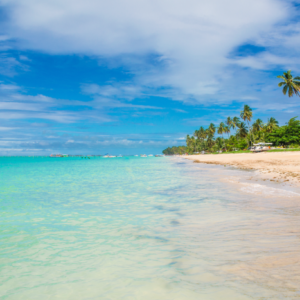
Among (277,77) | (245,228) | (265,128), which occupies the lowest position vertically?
(245,228)

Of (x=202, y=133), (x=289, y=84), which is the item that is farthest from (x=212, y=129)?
(x=289, y=84)

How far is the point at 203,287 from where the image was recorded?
10.8 feet

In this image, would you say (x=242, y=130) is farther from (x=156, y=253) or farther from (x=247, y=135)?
(x=156, y=253)

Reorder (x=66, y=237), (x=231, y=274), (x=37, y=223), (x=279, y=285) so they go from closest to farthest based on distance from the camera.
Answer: (x=279, y=285) < (x=231, y=274) < (x=66, y=237) < (x=37, y=223)

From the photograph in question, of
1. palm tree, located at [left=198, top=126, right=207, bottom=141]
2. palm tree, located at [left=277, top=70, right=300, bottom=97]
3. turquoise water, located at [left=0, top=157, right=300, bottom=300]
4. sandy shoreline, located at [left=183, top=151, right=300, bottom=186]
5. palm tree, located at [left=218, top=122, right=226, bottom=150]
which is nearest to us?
turquoise water, located at [left=0, top=157, right=300, bottom=300]

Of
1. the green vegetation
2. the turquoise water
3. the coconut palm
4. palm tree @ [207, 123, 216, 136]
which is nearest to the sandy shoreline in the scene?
the turquoise water

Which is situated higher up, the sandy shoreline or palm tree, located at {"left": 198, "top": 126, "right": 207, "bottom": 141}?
palm tree, located at {"left": 198, "top": 126, "right": 207, "bottom": 141}

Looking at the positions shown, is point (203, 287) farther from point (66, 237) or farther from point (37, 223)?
point (37, 223)

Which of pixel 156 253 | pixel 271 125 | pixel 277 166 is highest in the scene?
pixel 271 125

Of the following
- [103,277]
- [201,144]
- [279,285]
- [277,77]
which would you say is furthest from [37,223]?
[201,144]

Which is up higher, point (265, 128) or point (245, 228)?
point (265, 128)

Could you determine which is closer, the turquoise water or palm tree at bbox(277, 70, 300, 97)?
the turquoise water

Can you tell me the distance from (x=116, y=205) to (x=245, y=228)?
17.9 feet

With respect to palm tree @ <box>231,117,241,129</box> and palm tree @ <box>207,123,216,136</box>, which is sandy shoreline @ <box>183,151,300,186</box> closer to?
palm tree @ <box>231,117,241,129</box>
